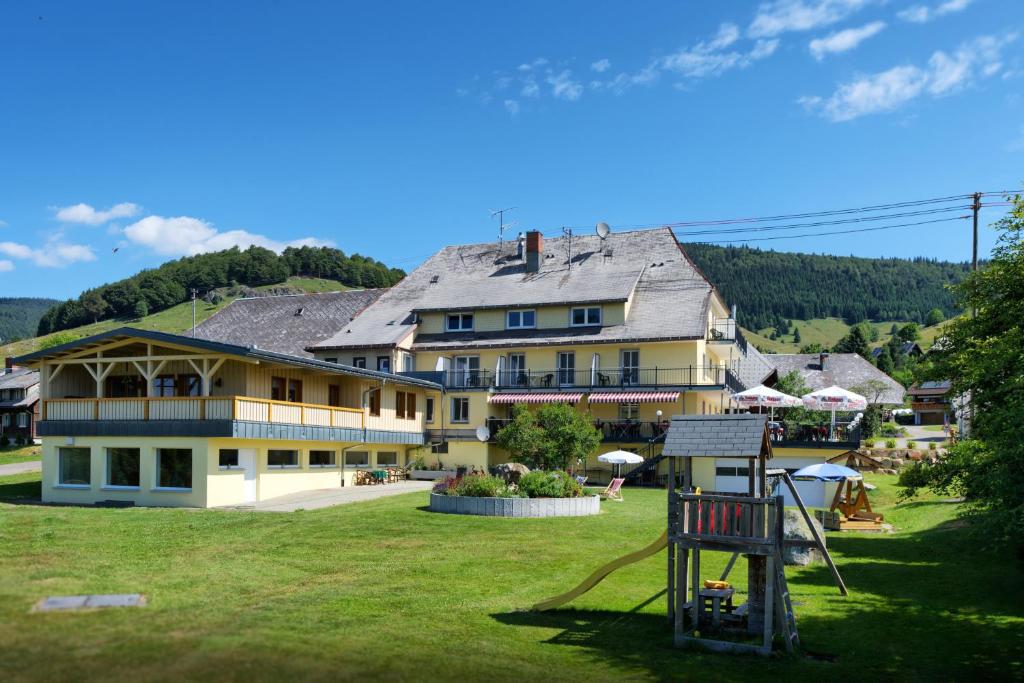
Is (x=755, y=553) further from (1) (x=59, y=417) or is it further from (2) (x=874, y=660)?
(1) (x=59, y=417)

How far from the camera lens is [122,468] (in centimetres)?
2995

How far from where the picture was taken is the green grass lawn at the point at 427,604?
10.8 meters

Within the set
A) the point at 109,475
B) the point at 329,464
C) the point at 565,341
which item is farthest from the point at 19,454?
the point at 565,341

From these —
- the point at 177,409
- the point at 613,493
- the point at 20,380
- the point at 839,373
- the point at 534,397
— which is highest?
the point at 839,373

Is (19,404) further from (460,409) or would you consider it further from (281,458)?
(281,458)

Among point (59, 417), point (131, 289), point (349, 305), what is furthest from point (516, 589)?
point (131, 289)

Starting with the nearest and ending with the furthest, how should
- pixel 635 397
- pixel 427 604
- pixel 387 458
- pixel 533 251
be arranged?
1. pixel 427 604
2. pixel 387 458
3. pixel 635 397
4. pixel 533 251

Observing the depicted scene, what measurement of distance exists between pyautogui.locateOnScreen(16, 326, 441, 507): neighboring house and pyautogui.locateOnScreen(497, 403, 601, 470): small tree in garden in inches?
273

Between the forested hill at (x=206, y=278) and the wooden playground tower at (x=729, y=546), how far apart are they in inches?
4939

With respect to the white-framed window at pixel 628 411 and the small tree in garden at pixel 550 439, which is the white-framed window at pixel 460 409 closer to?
the white-framed window at pixel 628 411

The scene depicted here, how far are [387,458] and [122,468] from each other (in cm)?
1436

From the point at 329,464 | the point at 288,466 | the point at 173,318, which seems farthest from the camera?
the point at 173,318

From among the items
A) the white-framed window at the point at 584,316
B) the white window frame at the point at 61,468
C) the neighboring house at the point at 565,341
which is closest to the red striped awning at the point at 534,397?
the neighboring house at the point at 565,341

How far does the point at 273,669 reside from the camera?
32.7 feet
